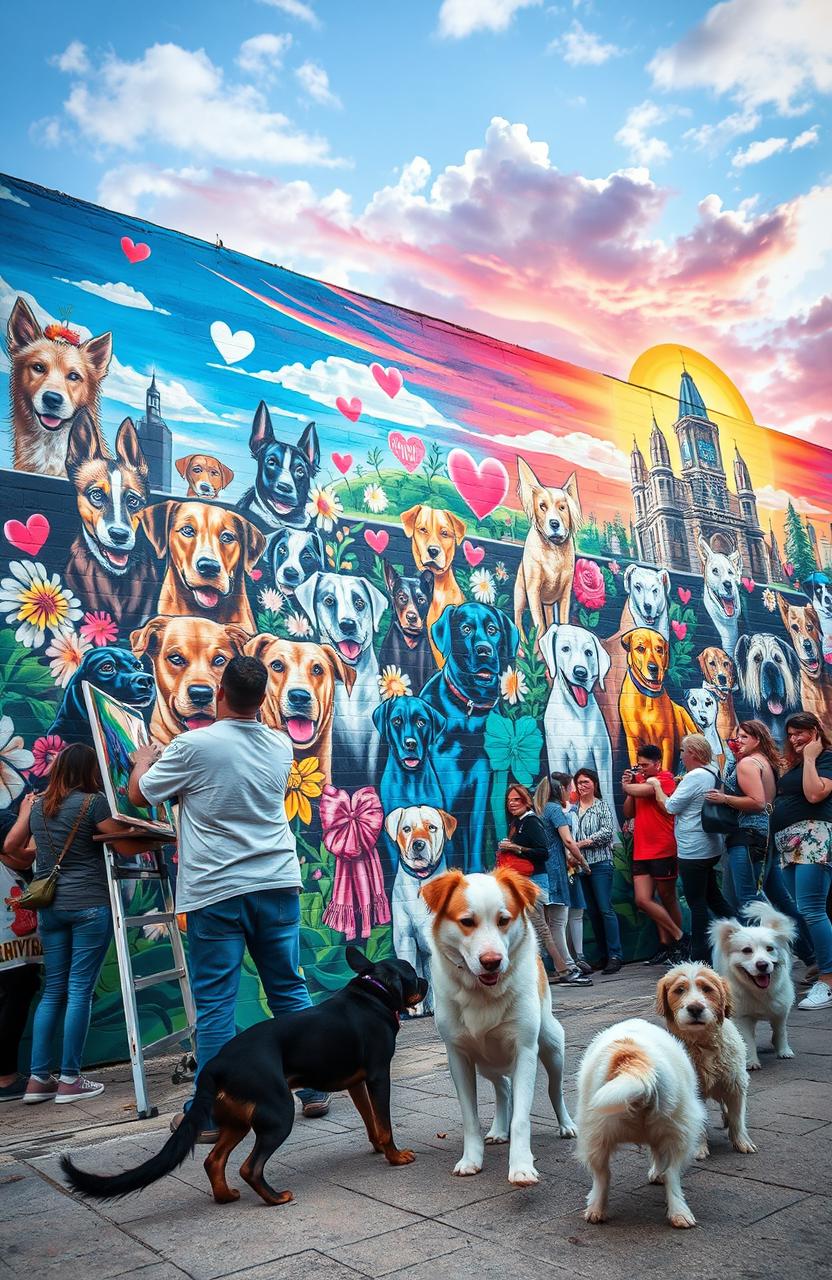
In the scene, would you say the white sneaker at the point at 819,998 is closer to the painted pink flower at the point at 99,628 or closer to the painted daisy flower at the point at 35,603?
the painted pink flower at the point at 99,628

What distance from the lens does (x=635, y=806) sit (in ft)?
30.2

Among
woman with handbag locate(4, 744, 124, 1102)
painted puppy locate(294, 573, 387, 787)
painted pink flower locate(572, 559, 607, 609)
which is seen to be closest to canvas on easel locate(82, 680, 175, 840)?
woman with handbag locate(4, 744, 124, 1102)

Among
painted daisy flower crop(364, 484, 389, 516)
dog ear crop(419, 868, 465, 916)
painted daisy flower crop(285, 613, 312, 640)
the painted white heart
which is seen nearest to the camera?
dog ear crop(419, 868, 465, 916)

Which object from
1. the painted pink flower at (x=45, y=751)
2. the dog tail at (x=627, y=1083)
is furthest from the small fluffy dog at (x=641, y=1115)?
the painted pink flower at (x=45, y=751)

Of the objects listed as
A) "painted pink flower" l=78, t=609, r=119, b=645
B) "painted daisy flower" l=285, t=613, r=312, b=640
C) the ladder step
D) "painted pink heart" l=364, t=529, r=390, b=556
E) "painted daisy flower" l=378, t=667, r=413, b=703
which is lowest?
the ladder step

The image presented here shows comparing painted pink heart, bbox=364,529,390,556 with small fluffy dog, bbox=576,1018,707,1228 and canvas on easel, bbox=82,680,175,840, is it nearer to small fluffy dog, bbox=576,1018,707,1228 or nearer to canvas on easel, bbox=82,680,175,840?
canvas on easel, bbox=82,680,175,840

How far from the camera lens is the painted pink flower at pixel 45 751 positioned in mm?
6215

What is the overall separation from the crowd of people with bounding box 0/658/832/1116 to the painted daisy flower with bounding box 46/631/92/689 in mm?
827

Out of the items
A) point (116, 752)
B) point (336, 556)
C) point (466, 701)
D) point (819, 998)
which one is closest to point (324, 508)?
point (336, 556)

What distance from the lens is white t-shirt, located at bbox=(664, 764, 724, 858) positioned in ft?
24.3

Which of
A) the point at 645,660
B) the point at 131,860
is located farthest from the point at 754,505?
the point at 131,860

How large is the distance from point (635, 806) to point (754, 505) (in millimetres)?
5024

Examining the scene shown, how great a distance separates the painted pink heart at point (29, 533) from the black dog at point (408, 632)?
110 inches

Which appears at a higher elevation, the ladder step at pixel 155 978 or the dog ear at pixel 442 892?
the dog ear at pixel 442 892
